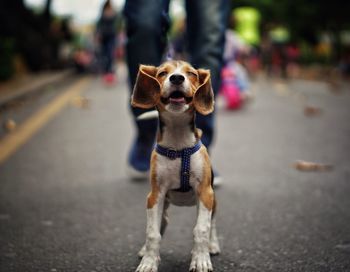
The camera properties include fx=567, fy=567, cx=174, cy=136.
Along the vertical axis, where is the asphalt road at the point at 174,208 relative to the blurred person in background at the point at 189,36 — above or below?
Result: below

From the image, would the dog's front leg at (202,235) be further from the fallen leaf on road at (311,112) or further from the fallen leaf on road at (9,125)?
the fallen leaf on road at (311,112)

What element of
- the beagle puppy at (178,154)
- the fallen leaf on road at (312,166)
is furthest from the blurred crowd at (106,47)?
the beagle puppy at (178,154)

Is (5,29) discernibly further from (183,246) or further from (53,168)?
(183,246)

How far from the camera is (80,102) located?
10.0 meters

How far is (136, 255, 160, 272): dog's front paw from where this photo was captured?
2.38m

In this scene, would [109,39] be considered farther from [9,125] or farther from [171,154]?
[171,154]

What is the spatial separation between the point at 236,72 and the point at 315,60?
19682 mm

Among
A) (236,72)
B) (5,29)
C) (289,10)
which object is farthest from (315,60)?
(236,72)

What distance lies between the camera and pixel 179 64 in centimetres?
244

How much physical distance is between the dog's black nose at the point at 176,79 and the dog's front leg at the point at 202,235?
0.48m

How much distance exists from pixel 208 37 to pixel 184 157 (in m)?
1.50

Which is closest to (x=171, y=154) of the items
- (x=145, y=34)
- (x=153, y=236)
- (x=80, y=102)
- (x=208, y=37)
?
(x=153, y=236)

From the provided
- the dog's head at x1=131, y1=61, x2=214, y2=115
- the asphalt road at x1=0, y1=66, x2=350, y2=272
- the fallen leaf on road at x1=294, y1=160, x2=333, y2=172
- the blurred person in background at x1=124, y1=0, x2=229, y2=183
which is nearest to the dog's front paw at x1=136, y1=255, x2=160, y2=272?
the asphalt road at x1=0, y1=66, x2=350, y2=272

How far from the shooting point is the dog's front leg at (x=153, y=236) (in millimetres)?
2393
